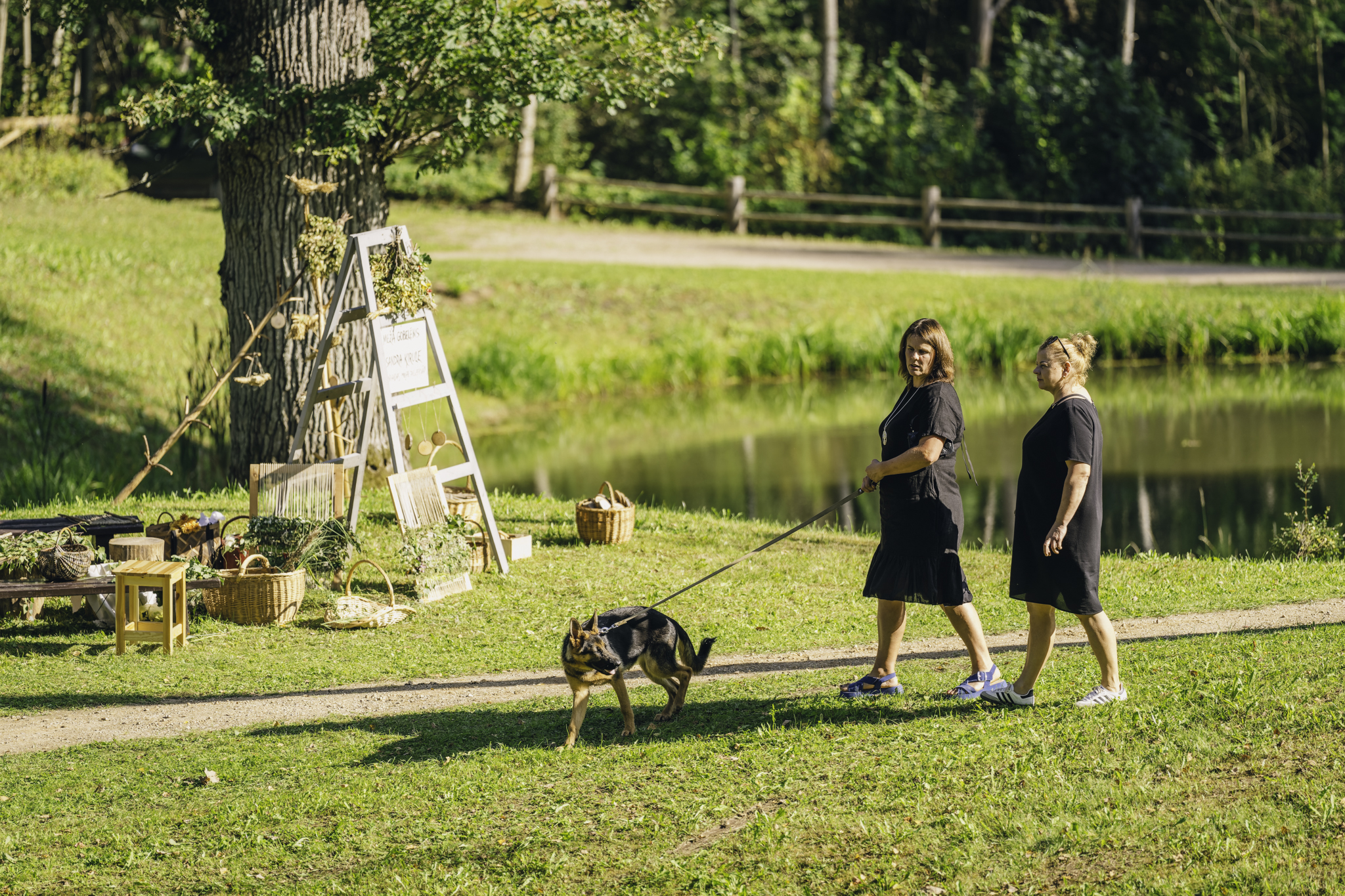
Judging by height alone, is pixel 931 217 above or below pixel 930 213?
below

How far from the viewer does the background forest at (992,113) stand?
3183cm

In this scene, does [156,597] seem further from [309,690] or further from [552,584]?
[552,584]

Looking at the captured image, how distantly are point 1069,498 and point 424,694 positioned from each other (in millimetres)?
3669

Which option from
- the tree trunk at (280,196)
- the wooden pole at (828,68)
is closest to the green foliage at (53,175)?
the wooden pole at (828,68)

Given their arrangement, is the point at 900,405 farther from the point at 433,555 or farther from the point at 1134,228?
the point at 1134,228

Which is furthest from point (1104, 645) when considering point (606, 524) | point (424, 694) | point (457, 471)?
point (606, 524)

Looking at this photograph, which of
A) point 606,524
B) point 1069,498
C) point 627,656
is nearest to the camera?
point 1069,498

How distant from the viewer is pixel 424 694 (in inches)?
300

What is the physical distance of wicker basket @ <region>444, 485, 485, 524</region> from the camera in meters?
10.7

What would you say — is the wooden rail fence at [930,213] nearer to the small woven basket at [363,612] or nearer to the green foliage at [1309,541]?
the green foliage at [1309,541]

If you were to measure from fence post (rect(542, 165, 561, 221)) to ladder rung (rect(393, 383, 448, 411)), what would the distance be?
22.7 metres

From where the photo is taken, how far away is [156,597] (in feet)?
29.2

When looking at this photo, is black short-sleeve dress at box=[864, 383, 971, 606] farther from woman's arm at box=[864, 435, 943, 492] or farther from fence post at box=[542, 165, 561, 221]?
fence post at box=[542, 165, 561, 221]

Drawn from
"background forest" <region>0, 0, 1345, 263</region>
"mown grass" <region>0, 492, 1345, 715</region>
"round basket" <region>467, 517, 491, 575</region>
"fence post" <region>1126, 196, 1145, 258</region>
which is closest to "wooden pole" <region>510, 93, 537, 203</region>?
"background forest" <region>0, 0, 1345, 263</region>
